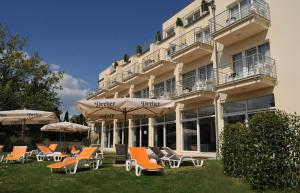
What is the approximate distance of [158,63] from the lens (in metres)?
25.6

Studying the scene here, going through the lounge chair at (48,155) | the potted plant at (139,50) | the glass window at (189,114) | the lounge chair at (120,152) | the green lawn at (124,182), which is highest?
the potted plant at (139,50)

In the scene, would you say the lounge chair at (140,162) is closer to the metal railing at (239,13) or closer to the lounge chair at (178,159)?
the lounge chair at (178,159)

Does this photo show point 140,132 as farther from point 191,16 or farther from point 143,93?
point 191,16

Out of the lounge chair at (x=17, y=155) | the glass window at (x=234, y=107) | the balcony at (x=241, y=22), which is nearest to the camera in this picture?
the lounge chair at (x=17, y=155)

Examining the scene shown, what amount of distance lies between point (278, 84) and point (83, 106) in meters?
10.3

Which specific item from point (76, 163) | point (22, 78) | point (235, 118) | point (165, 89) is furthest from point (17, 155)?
point (22, 78)

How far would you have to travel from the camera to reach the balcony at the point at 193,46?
2062cm

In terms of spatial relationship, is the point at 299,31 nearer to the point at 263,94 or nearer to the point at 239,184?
the point at 263,94

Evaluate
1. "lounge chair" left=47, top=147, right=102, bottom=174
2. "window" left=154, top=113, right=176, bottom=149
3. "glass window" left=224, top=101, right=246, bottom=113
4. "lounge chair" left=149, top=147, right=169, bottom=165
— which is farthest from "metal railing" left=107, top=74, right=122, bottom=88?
"lounge chair" left=47, top=147, right=102, bottom=174

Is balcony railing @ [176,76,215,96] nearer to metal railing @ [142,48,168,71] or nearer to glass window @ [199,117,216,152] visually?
glass window @ [199,117,216,152]

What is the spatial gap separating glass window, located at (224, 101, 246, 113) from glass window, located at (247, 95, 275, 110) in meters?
0.44

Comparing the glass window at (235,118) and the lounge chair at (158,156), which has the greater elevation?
the glass window at (235,118)

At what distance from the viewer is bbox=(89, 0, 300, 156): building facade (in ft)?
51.2

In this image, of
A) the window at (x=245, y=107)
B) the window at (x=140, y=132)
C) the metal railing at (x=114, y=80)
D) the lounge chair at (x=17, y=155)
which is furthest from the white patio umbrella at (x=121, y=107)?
the metal railing at (x=114, y=80)
